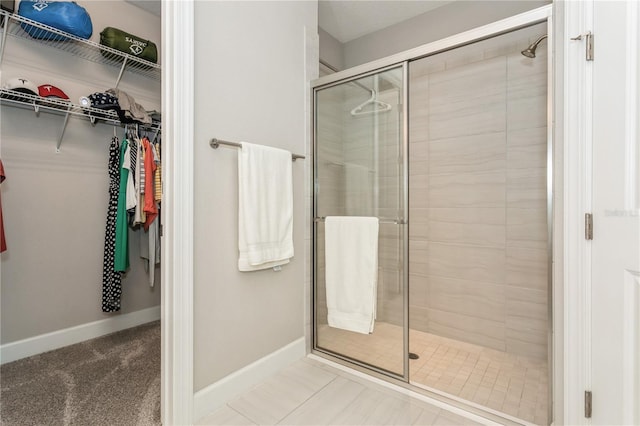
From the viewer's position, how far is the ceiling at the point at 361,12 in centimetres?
245

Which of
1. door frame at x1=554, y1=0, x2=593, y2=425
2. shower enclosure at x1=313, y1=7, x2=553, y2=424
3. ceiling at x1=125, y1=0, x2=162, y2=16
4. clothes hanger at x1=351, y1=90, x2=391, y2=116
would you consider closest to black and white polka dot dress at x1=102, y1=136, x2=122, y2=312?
ceiling at x1=125, y1=0, x2=162, y2=16

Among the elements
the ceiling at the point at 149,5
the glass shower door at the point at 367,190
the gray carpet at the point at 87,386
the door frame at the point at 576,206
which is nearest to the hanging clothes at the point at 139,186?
the gray carpet at the point at 87,386

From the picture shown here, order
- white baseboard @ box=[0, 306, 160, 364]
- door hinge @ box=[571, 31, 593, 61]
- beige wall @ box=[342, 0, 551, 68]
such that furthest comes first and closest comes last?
beige wall @ box=[342, 0, 551, 68] → white baseboard @ box=[0, 306, 160, 364] → door hinge @ box=[571, 31, 593, 61]

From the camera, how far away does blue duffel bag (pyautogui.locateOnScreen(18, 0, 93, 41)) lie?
6.32ft

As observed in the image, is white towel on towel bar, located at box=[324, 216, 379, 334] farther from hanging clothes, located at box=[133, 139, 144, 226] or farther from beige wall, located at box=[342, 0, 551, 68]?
beige wall, located at box=[342, 0, 551, 68]

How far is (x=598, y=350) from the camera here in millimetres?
1201

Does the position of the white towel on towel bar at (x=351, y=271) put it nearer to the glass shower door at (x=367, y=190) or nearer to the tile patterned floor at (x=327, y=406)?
the glass shower door at (x=367, y=190)

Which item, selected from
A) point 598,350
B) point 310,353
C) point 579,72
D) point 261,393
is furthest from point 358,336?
point 579,72

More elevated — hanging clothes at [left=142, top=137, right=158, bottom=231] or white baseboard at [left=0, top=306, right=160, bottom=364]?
hanging clothes at [left=142, top=137, right=158, bottom=231]

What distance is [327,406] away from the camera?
1607mm

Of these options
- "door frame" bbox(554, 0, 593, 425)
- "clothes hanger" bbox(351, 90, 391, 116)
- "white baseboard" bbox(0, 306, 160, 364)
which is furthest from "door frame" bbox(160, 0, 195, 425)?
"door frame" bbox(554, 0, 593, 425)

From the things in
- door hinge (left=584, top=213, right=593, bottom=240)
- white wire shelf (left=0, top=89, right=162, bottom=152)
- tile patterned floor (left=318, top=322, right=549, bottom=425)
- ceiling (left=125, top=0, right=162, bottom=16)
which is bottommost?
tile patterned floor (left=318, top=322, right=549, bottom=425)

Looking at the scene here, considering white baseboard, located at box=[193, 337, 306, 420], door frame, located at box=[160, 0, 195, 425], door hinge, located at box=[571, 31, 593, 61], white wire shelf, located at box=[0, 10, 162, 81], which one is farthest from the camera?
white wire shelf, located at box=[0, 10, 162, 81]

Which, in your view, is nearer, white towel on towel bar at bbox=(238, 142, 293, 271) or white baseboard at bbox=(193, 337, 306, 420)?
white baseboard at bbox=(193, 337, 306, 420)
